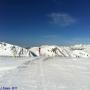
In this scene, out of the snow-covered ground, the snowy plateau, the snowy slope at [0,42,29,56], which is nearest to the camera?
the snow-covered ground

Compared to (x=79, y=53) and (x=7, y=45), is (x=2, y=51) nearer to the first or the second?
(x=7, y=45)

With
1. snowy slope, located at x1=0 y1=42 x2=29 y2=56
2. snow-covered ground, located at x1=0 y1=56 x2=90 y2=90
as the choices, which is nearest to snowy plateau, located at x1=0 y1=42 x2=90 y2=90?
snow-covered ground, located at x1=0 y1=56 x2=90 y2=90

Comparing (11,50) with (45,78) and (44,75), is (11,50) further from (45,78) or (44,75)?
(45,78)

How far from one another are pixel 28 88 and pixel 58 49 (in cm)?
3619

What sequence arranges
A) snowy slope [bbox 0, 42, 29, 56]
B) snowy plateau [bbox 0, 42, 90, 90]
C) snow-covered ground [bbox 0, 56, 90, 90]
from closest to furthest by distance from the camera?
snow-covered ground [bbox 0, 56, 90, 90]
snowy plateau [bbox 0, 42, 90, 90]
snowy slope [bbox 0, 42, 29, 56]

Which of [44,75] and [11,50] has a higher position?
[11,50]

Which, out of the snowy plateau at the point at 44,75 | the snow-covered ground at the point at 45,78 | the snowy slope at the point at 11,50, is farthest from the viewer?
the snowy slope at the point at 11,50

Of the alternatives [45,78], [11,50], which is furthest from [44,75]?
[11,50]

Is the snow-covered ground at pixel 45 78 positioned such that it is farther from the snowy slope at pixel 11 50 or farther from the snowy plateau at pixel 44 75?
the snowy slope at pixel 11 50

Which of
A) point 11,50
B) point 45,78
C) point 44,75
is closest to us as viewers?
point 45,78

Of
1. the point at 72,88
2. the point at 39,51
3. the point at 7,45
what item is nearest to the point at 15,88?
the point at 72,88

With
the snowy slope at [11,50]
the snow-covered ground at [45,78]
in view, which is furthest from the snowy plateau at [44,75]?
the snowy slope at [11,50]

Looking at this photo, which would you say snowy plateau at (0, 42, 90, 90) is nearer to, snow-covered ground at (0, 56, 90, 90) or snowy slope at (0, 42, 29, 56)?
snow-covered ground at (0, 56, 90, 90)

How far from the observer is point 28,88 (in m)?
6.31
